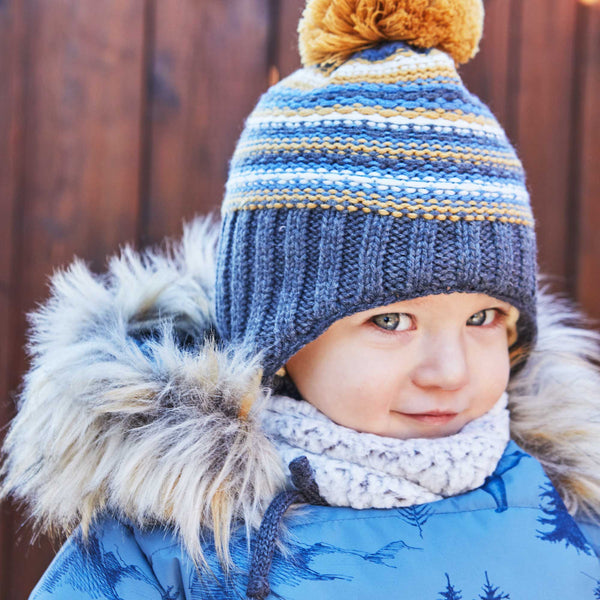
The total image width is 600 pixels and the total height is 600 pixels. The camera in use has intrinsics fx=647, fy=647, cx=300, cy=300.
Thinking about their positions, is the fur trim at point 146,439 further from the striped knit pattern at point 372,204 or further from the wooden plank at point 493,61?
the wooden plank at point 493,61

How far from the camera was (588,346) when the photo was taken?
1.32 metres

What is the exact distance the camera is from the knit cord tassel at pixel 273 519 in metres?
0.88

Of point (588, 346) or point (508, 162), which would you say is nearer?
point (508, 162)

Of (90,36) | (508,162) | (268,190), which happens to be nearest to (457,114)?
(508,162)

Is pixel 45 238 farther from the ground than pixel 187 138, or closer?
closer

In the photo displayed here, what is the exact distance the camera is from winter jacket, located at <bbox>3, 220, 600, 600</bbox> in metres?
0.91

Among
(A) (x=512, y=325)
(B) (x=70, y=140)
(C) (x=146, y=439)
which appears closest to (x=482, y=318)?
(A) (x=512, y=325)

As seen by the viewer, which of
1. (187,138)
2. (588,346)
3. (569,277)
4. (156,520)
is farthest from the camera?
(569,277)

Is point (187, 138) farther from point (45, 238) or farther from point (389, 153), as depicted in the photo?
point (389, 153)

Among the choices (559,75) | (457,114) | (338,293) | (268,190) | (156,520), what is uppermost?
(559,75)

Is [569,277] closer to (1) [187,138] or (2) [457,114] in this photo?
(2) [457,114]

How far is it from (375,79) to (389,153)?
0.46ft

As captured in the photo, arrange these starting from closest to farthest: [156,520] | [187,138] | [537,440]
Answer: [156,520] < [537,440] < [187,138]

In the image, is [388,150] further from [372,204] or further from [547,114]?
[547,114]
